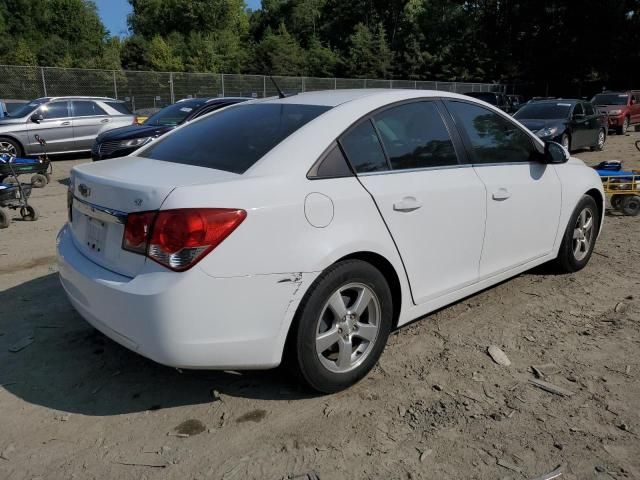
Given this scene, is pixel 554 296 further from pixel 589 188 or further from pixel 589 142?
pixel 589 142

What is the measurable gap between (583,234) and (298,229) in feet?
11.0

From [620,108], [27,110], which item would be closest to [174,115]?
[27,110]

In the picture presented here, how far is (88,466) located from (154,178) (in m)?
1.37

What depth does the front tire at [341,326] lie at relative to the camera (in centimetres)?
287

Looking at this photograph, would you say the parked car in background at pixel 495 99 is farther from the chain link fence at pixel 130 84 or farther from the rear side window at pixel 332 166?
the rear side window at pixel 332 166

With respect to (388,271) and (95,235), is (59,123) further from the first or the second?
(388,271)

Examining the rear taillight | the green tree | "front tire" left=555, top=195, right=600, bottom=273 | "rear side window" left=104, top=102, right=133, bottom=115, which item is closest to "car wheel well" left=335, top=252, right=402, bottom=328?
the rear taillight

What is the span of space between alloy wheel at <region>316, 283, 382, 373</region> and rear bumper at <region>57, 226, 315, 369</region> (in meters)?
0.27

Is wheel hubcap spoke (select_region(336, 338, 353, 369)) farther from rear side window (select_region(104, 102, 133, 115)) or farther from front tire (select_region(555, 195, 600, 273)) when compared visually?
rear side window (select_region(104, 102, 133, 115))

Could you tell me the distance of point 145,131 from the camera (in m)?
10.9

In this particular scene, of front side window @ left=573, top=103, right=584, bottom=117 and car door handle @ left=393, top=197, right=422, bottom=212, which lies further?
front side window @ left=573, top=103, right=584, bottom=117

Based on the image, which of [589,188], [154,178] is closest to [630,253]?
[589,188]

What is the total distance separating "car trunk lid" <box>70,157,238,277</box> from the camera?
271 cm

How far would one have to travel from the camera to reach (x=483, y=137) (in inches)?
159
